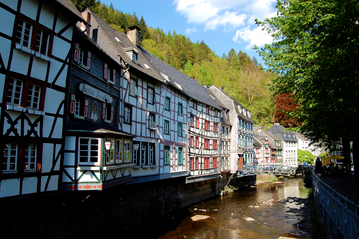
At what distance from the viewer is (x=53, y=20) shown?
10.7 meters

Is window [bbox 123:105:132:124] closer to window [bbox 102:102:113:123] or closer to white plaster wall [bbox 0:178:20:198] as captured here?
window [bbox 102:102:113:123]

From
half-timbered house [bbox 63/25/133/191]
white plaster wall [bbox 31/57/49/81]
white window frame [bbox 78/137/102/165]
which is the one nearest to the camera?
white plaster wall [bbox 31/57/49/81]

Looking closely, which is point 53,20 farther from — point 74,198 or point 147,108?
point 147,108

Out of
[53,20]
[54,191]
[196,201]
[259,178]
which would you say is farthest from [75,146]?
[259,178]

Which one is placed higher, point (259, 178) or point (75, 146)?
point (75, 146)

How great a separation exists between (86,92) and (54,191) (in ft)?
15.1

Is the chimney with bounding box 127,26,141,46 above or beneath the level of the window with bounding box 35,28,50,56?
above

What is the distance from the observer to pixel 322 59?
1166 cm

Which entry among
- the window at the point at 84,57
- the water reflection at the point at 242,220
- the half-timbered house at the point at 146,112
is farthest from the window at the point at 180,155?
the window at the point at 84,57

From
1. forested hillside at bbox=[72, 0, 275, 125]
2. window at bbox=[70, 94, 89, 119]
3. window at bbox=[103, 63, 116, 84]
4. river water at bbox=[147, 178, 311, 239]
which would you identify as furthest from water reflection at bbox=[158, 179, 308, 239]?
forested hillside at bbox=[72, 0, 275, 125]

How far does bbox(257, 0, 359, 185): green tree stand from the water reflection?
7.02 metres

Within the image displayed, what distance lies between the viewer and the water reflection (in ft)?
57.2

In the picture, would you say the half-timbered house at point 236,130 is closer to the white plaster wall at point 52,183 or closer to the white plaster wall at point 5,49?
the white plaster wall at point 52,183

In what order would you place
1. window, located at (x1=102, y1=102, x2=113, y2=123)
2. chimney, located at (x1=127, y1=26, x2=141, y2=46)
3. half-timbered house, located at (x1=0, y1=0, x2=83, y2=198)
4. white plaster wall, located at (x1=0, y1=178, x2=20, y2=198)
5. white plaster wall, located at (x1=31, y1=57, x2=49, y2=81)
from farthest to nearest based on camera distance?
chimney, located at (x1=127, y1=26, x2=141, y2=46)
window, located at (x1=102, y1=102, x2=113, y2=123)
white plaster wall, located at (x1=31, y1=57, x2=49, y2=81)
half-timbered house, located at (x1=0, y1=0, x2=83, y2=198)
white plaster wall, located at (x1=0, y1=178, x2=20, y2=198)
